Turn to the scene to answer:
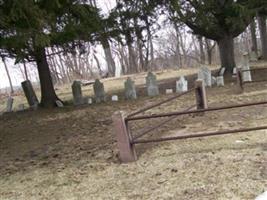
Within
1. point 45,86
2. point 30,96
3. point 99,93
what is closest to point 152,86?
point 99,93

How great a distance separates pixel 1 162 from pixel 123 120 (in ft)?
8.59

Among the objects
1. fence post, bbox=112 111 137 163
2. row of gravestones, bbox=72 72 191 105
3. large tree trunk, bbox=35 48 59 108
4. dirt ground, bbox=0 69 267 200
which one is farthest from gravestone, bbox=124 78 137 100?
fence post, bbox=112 111 137 163

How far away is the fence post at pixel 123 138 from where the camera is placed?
20.3ft

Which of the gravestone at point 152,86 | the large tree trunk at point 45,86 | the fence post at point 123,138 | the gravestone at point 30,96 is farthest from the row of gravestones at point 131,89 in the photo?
the fence post at point 123,138

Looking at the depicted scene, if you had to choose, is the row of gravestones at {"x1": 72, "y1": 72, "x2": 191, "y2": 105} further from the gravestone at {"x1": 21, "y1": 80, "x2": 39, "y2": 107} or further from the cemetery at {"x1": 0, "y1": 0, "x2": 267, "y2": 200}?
the gravestone at {"x1": 21, "y1": 80, "x2": 39, "y2": 107}

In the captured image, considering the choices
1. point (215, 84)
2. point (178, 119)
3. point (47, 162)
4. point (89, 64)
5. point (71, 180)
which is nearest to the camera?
point (71, 180)

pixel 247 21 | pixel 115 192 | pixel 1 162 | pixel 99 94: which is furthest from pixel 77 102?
pixel 115 192

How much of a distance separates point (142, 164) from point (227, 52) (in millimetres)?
11901

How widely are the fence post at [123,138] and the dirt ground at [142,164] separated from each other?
0.44 feet

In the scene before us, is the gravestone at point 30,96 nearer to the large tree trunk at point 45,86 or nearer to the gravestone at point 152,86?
the large tree trunk at point 45,86

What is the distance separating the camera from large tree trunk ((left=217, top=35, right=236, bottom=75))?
1700 cm

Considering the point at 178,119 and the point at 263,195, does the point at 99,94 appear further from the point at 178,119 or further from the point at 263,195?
the point at 263,195

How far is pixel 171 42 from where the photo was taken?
46031 millimetres

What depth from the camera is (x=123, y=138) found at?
6.24 m
